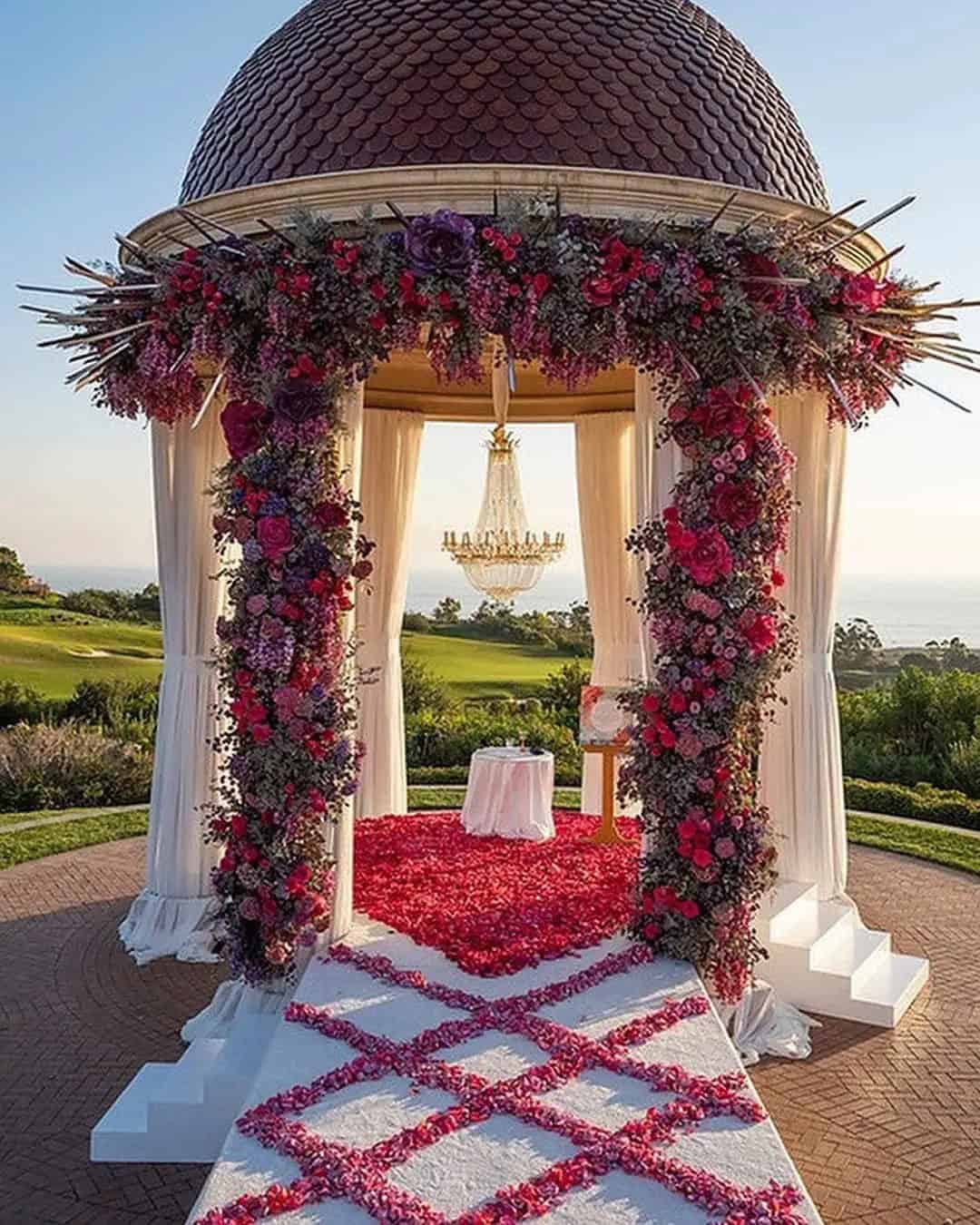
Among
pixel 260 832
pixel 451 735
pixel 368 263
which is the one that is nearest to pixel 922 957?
pixel 260 832

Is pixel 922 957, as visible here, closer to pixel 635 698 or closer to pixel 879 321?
pixel 635 698

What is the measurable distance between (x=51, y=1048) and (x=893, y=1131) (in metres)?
4.51

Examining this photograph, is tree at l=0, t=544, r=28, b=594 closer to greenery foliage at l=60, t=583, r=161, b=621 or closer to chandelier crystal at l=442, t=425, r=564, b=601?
greenery foliage at l=60, t=583, r=161, b=621

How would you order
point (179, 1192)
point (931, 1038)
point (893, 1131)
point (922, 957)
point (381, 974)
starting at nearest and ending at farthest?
point (179, 1192) < point (893, 1131) < point (381, 974) < point (931, 1038) < point (922, 957)

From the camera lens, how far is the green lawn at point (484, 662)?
67.4ft

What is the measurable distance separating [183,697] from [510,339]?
3.79m

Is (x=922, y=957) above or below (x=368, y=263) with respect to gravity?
below

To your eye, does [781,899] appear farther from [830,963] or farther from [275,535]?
A: [275,535]

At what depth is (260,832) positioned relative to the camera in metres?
6.14

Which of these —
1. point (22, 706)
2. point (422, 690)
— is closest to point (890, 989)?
point (422, 690)

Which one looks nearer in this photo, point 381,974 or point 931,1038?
point 381,974

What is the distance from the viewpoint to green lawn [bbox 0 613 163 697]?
754 inches

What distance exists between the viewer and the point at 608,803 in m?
9.76

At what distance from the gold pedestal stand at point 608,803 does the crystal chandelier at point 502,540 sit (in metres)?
1.58
